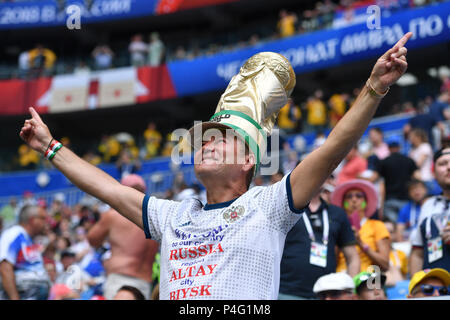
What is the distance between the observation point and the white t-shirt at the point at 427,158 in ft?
27.6

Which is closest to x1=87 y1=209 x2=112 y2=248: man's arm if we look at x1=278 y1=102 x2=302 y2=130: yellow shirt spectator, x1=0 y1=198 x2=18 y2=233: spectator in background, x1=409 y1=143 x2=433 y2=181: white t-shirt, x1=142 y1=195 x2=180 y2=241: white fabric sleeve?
x1=142 y1=195 x2=180 y2=241: white fabric sleeve

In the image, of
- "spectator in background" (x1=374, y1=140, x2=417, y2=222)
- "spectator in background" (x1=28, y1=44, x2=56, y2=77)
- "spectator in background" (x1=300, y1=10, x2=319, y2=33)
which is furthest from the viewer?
"spectator in background" (x1=28, y1=44, x2=56, y2=77)

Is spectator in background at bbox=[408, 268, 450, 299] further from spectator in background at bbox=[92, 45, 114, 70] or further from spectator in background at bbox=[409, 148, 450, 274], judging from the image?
spectator in background at bbox=[92, 45, 114, 70]

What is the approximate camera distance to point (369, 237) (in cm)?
500

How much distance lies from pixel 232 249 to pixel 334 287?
6.40 ft

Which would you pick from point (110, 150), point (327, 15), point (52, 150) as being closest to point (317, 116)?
point (327, 15)

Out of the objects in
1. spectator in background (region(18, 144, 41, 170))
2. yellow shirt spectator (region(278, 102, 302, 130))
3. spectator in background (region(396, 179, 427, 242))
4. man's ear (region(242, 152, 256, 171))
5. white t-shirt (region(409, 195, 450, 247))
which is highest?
spectator in background (region(18, 144, 41, 170))

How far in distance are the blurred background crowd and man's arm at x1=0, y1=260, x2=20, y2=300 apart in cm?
2

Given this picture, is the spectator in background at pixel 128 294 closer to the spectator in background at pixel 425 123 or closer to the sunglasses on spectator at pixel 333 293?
the sunglasses on spectator at pixel 333 293

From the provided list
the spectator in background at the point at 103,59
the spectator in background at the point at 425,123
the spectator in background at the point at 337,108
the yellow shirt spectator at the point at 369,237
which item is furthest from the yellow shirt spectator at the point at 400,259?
the spectator in background at the point at 103,59

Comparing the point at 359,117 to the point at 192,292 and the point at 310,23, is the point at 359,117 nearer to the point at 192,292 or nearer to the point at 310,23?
the point at 192,292

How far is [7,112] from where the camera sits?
→ 22.4m

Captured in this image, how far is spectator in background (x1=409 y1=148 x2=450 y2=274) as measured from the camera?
421cm
